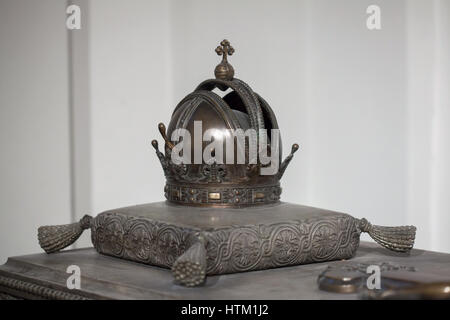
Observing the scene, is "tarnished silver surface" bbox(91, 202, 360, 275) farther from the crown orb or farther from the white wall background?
the white wall background

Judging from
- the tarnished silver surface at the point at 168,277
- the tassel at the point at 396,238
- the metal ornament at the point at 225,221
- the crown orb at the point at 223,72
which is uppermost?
the crown orb at the point at 223,72

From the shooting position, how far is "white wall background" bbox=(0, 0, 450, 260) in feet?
7.14

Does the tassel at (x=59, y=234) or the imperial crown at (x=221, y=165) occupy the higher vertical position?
the imperial crown at (x=221, y=165)

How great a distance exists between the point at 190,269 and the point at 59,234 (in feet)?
1.71

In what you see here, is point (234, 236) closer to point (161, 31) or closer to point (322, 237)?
point (322, 237)

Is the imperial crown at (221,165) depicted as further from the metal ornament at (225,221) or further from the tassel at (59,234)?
the tassel at (59,234)

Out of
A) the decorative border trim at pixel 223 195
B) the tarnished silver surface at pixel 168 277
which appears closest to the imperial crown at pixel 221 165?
the decorative border trim at pixel 223 195

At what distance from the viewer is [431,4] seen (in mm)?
2180

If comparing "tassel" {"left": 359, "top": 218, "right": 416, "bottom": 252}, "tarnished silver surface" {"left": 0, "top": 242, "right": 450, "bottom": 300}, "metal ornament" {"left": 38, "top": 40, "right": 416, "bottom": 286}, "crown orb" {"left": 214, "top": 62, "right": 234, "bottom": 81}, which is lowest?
"tarnished silver surface" {"left": 0, "top": 242, "right": 450, "bottom": 300}

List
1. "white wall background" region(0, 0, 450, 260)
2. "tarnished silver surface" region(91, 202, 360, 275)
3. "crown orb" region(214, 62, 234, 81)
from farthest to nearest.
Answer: "white wall background" region(0, 0, 450, 260), "crown orb" region(214, 62, 234, 81), "tarnished silver surface" region(91, 202, 360, 275)

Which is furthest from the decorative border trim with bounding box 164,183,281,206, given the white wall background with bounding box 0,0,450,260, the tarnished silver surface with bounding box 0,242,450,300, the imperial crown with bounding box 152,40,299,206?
the white wall background with bounding box 0,0,450,260

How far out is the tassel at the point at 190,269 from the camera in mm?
1321

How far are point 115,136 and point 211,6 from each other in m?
0.51

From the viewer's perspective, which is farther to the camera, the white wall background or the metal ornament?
the white wall background
